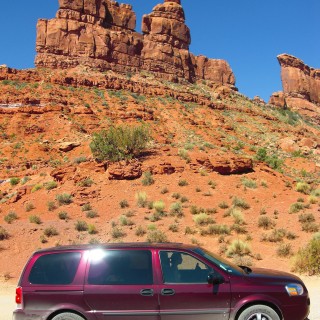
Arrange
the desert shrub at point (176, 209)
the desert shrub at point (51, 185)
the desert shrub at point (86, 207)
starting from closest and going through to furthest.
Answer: the desert shrub at point (176, 209)
the desert shrub at point (86, 207)
the desert shrub at point (51, 185)

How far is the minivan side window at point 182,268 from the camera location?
5582 mm

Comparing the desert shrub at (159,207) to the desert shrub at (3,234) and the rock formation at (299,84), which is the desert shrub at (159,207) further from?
the rock formation at (299,84)

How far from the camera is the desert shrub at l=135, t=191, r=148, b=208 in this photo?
19.1 meters

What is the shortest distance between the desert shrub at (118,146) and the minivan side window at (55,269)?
734 inches

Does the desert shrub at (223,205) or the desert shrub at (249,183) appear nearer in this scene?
the desert shrub at (223,205)

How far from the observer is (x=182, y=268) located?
5746mm

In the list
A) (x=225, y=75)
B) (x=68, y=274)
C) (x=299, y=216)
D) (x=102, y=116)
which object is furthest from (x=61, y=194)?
(x=225, y=75)

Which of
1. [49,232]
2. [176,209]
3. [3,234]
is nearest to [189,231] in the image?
[176,209]

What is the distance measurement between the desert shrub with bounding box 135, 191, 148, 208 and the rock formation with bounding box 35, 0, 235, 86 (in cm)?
4313

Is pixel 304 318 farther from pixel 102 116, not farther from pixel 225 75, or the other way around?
pixel 225 75

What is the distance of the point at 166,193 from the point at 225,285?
15046 millimetres

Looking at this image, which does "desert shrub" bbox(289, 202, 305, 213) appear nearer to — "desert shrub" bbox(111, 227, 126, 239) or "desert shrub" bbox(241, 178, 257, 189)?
"desert shrub" bbox(241, 178, 257, 189)

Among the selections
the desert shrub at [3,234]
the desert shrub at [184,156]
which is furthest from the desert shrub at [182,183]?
the desert shrub at [3,234]

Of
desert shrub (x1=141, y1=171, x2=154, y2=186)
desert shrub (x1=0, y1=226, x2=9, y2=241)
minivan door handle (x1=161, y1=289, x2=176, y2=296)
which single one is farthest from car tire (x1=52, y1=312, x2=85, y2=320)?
desert shrub (x1=141, y1=171, x2=154, y2=186)
